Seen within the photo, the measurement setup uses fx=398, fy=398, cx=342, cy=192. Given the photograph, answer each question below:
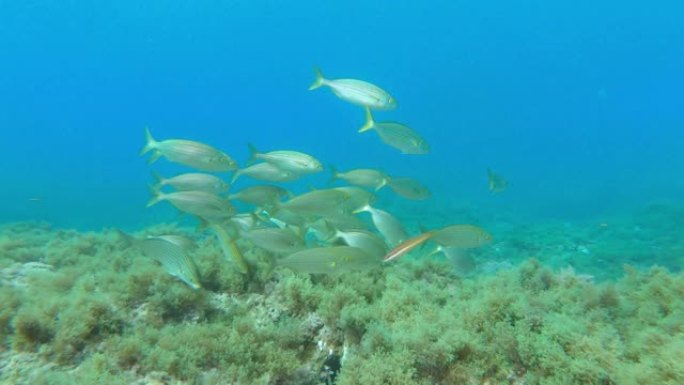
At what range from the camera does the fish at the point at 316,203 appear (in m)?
4.82

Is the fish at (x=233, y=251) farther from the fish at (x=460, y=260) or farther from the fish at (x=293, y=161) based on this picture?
the fish at (x=460, y=260)

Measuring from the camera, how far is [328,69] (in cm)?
13800

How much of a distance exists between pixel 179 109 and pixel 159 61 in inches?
795

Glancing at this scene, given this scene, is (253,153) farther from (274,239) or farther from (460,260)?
(460,260)

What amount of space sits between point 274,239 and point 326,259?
0.87 m

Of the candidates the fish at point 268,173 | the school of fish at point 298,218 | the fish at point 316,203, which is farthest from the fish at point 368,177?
the fish at point 316,203

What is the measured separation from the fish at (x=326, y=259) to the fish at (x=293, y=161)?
2.43m

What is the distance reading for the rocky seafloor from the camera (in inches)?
108

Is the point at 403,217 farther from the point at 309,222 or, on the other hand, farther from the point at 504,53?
the point at 504,53

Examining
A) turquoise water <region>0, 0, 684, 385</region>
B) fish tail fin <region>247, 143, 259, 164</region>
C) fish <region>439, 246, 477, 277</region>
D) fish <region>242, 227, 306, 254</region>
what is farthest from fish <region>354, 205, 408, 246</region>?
fish tail fin <region>247, 143, 259, 164</region>

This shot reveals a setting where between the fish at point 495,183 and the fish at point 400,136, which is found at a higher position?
the fish at point 495,183

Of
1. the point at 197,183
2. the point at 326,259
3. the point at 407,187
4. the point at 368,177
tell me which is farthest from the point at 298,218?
the point at 407,187

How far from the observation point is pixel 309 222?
5559mm

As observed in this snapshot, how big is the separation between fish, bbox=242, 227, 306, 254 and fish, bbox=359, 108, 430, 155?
96.9 inches
